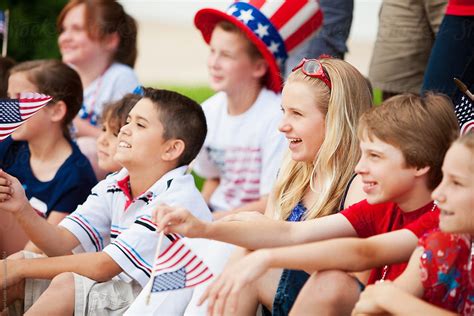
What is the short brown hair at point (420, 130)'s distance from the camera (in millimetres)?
2766

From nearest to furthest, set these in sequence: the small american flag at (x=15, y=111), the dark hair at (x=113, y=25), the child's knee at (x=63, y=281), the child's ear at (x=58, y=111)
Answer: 1. the child's knee at (x=63, y=281)
2. the small american flag at (x=15, y=111)
3. the child's ear at (x=58, y=111)
4. the dark hair at (x=113, y=25)

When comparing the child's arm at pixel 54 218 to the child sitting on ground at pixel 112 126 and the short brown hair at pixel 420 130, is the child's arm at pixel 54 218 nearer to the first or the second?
the child sitting on ground at pixel 112 126

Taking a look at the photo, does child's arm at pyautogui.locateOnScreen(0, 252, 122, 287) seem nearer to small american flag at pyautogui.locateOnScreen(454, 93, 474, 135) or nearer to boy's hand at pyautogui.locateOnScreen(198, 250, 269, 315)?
boy's hand at pyautogui.locateOnScreen(198, 250, 269, 315)

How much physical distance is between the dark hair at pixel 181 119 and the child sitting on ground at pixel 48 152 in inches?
25.1

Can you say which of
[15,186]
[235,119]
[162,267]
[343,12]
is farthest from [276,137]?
[162,267]

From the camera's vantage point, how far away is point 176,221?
104 inches

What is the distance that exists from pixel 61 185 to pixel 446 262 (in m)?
2.00

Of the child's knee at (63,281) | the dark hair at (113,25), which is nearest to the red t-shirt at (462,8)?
the child's knee at (63,281)

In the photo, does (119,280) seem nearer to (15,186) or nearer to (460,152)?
(15,186)

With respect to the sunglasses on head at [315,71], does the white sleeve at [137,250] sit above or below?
below

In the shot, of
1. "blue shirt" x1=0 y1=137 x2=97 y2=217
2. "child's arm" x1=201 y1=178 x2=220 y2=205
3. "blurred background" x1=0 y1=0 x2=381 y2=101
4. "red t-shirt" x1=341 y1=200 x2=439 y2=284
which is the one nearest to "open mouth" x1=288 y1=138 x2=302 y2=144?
"red t-shirt" x1=341 y1=200 x2=439 y2=284

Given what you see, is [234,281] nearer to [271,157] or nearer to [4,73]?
[271,157]

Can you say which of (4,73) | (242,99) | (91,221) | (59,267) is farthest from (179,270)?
(4,73)

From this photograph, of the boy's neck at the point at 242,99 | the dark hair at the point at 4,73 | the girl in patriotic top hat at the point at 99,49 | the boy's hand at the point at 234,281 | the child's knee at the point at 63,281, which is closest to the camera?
the boy's hand at the point at 234,281
